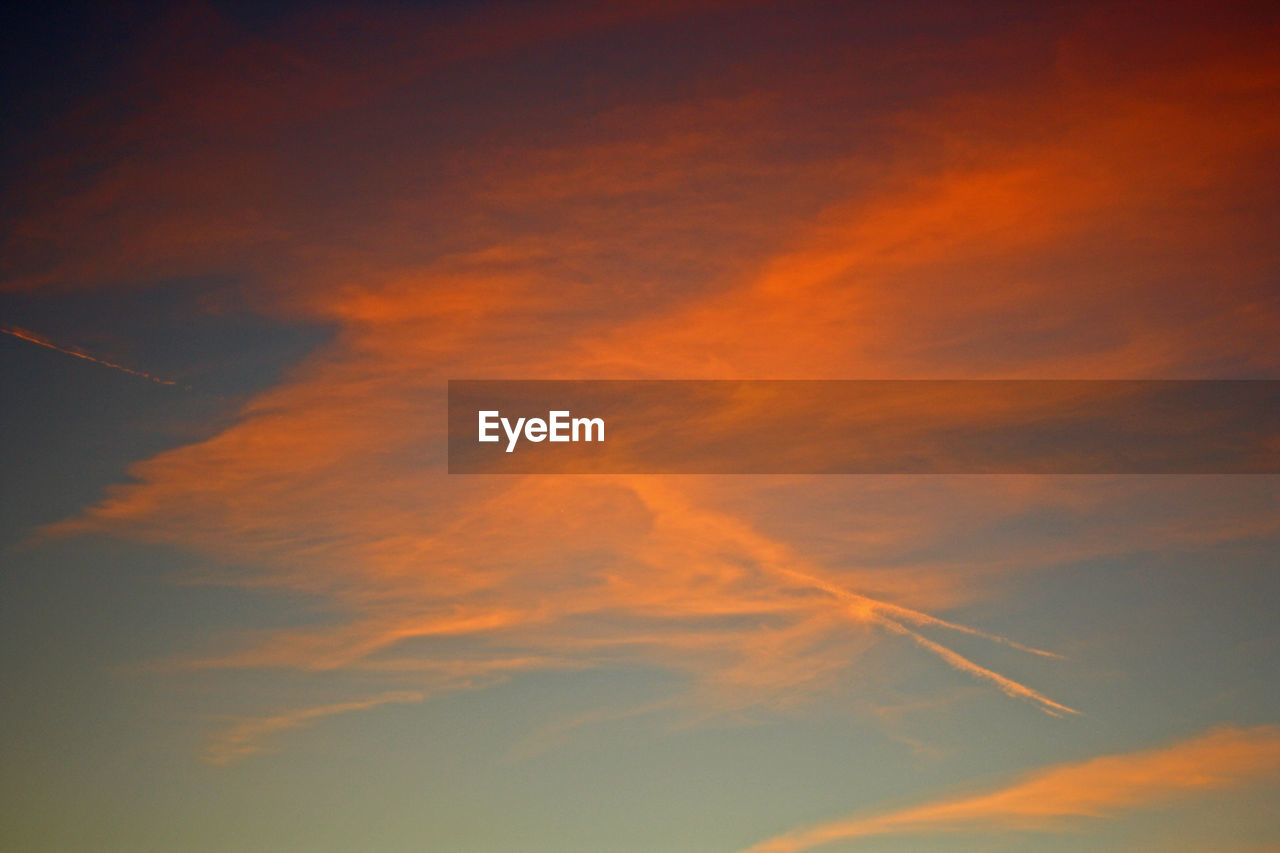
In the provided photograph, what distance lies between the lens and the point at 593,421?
172 feet

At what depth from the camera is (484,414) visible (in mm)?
52094

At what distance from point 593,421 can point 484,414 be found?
2.62m
